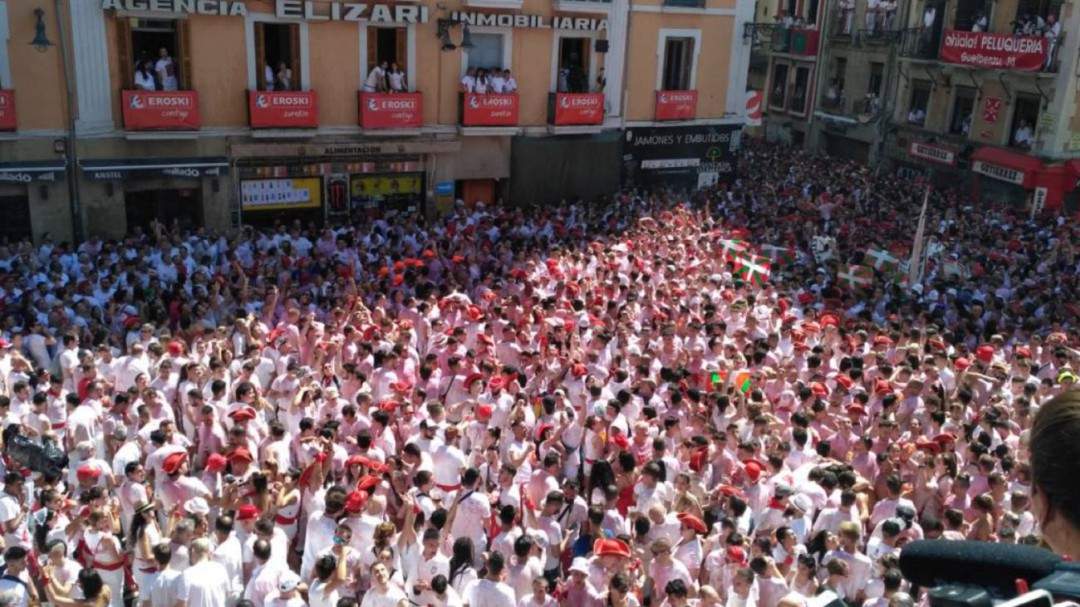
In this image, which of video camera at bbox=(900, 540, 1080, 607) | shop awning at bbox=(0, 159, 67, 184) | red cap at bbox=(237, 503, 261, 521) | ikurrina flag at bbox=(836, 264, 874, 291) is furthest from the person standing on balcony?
video camera at bbox=(900, 540, 1080, 607)

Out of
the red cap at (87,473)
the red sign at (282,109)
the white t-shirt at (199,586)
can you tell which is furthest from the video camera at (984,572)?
the red sign at (282,109)

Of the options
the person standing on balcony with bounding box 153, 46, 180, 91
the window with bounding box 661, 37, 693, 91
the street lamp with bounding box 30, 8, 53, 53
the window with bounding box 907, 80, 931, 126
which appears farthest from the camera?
the window with bounding box 907, 80, 931, 126

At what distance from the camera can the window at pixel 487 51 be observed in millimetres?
22703

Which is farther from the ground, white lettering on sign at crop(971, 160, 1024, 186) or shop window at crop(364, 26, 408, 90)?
shop window at crop(364, 26, 408, 90)

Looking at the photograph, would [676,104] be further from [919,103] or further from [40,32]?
[40,32]

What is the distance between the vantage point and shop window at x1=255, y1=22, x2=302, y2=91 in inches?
802

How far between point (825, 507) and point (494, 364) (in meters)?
4.37

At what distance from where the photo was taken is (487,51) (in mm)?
22938

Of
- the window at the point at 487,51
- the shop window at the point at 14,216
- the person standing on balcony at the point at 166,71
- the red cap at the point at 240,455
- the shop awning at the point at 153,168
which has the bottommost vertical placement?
the shop window at the point at 14,216

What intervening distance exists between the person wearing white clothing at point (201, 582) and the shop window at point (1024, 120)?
88.4 ft

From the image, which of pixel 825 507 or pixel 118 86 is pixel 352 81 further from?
pixel 825 507

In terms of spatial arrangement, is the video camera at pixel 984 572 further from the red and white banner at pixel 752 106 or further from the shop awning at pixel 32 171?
the red and white banner at pixel 752 106

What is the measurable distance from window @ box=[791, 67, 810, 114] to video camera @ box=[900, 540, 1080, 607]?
3806cm

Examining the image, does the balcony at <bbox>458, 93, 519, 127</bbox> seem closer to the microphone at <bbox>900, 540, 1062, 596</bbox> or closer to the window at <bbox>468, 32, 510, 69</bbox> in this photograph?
the window at <bbox>468, 32, 510, 69</bbox>
